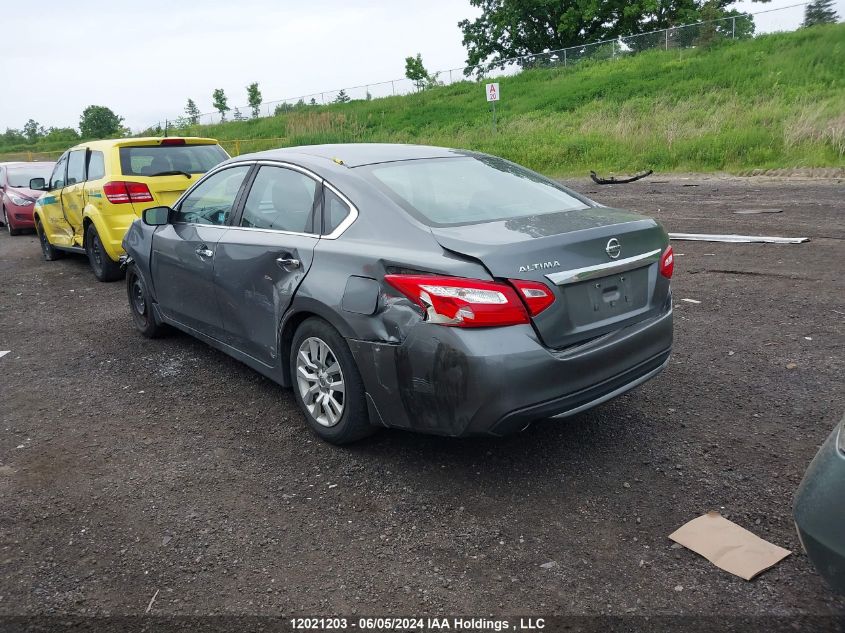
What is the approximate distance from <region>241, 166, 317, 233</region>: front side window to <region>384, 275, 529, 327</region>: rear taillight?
3.77ft

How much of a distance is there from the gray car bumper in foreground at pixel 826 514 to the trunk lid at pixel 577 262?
4.12 feet

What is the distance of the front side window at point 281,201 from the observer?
3.98 meters

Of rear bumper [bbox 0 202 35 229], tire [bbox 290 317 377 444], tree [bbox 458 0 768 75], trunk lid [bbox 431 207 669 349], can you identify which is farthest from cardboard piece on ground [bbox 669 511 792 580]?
tree [bbox 458 0 768 75]

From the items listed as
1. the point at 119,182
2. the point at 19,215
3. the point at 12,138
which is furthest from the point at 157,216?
the point at 12,138

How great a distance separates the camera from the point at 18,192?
1404 centimetres

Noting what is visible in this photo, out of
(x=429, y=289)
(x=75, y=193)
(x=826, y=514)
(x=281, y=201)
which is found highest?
(x=75, y=193)

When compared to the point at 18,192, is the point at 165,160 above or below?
above

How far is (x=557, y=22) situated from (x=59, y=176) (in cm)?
4586

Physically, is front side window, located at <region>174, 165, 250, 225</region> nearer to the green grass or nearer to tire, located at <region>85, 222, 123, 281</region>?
tire, located at <region>85, 222, 123, 281</region>

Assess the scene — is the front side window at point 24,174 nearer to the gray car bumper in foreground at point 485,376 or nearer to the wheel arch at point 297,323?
the wheel arch at point 297,323

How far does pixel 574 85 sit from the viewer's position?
105 ft

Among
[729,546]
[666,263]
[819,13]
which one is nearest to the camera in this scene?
[729,546]

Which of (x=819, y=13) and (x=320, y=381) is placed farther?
(x=819, y=13)

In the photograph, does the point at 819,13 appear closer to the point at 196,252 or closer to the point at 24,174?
the point at 24,174
